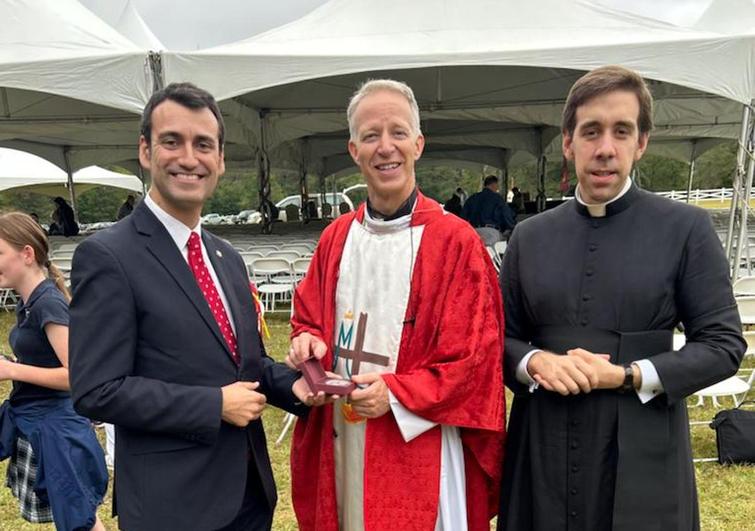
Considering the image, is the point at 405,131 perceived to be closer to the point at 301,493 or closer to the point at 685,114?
the point at 301,493

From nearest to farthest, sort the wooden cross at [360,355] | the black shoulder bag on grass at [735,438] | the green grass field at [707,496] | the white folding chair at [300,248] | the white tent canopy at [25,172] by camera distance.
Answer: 1. the wooden cross at [360,355]
2. the green grass field at [707,496]
3. the black shoulder bag on grass at [735,438]
4. the white folding chair at [300,248]
5. the white tent canopy at [25,172]

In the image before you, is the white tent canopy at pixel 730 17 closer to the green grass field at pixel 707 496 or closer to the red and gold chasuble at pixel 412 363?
the green grass field at pixel 707 496

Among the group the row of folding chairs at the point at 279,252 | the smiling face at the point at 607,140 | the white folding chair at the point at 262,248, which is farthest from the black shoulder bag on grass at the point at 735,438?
the white folding chair at the point at 262,248

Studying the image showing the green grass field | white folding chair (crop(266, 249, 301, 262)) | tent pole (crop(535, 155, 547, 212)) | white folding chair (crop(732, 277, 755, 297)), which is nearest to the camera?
the green grass field

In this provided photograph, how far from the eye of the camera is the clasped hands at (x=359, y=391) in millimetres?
1521

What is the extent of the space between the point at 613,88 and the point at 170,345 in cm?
119

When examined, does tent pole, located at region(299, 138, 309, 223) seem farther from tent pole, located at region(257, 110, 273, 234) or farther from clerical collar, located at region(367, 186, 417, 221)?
clerical collar, located at region(367, 186, 417, 221)

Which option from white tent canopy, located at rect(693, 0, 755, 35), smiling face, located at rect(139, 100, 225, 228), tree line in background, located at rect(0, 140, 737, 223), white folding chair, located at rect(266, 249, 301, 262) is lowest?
tree line in background, located at rect(0, 140, 737, 223)

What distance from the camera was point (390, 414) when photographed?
5.41 feet

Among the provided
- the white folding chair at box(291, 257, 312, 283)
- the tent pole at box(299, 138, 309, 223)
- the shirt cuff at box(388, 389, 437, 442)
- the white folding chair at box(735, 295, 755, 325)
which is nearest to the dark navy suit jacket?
the shirt cuff at box(388, 389, 437, 442)

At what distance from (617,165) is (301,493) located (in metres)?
1.32

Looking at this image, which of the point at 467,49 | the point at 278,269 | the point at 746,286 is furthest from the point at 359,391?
the point at 278,269

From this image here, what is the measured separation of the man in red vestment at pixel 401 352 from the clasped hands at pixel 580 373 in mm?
217

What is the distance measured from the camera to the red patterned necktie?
1.51 metres
